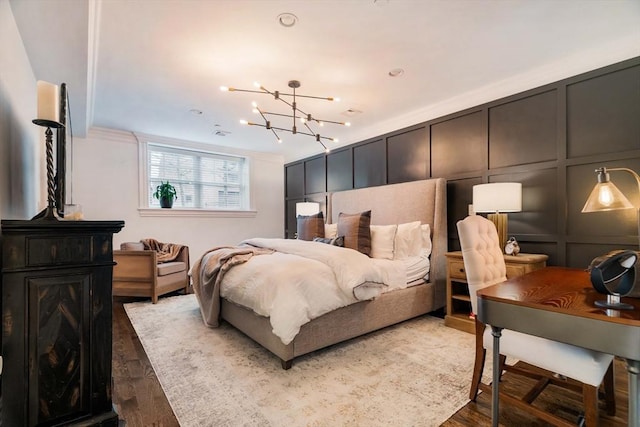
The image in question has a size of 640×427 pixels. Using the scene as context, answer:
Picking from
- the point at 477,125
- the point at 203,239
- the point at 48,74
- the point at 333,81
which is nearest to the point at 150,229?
the point at 203,239

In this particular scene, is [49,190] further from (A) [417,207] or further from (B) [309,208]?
(B) [309,208]

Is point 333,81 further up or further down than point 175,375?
further up

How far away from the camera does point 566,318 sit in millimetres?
1108

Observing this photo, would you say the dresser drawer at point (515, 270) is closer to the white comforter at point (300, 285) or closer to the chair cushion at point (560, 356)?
the white comforter at point (300, 285)

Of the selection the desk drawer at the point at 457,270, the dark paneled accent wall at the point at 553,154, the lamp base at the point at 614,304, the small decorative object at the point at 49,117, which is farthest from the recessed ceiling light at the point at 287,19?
the desk drawer at the point at 457,270

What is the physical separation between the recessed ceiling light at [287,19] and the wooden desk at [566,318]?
2217mm

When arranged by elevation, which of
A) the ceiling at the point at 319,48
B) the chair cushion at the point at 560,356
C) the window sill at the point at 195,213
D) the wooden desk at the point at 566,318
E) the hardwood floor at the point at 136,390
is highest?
the ceiling at the point at 319,48

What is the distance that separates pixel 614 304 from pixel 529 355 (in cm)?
48

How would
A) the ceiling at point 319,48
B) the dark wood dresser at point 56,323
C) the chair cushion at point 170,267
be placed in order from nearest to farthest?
1. the dark wood dresser at point 56,323
2. the ceiling at point 319,48
3. the chair cushion at point 170,267

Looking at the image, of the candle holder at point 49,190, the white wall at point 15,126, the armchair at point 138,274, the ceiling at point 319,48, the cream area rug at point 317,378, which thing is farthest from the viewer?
the armchair at point 138,274

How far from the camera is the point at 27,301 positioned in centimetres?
127

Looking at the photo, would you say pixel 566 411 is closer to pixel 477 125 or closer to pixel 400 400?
pixel 400 400

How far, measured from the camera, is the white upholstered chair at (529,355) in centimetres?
128

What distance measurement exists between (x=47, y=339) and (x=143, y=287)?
9.55 feet
